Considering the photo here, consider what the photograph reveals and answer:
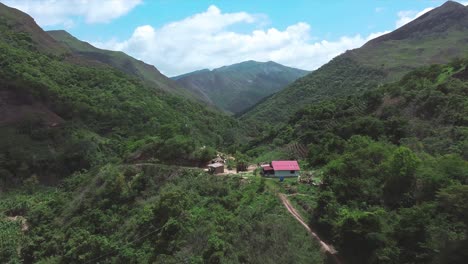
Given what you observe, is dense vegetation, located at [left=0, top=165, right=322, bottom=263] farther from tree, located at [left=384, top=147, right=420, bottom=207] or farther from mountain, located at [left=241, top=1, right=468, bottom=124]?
mountain, located at [left=241, top=1, right=468, bottom=124]

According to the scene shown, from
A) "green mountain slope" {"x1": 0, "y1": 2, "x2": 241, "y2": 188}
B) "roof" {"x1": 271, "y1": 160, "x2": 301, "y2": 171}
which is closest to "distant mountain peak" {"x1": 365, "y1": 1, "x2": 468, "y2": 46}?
"green mountain slope" {"x1": 0, "y1": 2, "x2": 241, "y2": 188}

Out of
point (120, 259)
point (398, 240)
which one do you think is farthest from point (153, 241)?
point (398, 240)

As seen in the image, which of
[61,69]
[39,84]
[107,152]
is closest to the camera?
[107,152]

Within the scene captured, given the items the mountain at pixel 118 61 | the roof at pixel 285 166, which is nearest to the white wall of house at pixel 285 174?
the roof at pixel 285 166

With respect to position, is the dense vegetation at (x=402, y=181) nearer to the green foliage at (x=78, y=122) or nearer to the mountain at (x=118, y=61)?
the green foliage at (x=78, y=122)

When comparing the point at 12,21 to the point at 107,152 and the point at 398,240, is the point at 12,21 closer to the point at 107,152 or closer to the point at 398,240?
the point at 107,152

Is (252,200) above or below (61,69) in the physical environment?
below

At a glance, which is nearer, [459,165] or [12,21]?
[459,165]

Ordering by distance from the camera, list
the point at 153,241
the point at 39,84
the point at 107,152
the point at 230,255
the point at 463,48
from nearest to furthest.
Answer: the point at 230,255 → the point at 153,241 → the point at 107,152 → the point at 39,84 → the point at 463,48
